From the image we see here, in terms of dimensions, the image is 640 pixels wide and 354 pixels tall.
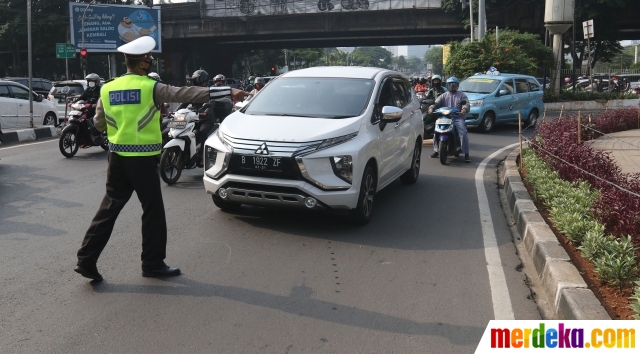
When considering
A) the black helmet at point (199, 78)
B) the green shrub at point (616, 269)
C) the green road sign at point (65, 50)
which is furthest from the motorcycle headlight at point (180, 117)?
the green road sign at point (65, 50)

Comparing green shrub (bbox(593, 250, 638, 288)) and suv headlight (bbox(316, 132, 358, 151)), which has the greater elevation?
suv headlight (bbox(316, 132, 358, 151))

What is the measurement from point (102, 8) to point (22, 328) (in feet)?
146

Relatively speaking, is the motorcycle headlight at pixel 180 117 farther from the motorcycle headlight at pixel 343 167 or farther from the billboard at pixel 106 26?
the billboard at pixel 106 26

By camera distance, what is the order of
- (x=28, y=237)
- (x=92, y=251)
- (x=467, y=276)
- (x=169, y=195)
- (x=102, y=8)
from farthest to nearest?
1. (x=102, y=8)
2. (x=169, y=195)
3. (x=28, y=237)
4. (x=467, y=276)
5. (x=92, y=251)

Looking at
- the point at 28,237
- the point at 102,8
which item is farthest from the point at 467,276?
the point at 102,8

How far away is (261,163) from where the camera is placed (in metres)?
6.87

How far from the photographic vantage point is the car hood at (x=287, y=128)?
700cm

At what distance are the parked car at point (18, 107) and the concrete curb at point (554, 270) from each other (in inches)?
597

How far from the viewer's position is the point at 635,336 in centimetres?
398

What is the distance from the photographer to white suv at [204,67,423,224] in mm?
6863

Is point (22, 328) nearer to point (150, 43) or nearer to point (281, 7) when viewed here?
point (150, 43)

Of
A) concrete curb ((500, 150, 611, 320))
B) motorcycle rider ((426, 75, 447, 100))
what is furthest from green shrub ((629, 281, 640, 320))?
motorcycle rider ((426, 75, 447, 100))

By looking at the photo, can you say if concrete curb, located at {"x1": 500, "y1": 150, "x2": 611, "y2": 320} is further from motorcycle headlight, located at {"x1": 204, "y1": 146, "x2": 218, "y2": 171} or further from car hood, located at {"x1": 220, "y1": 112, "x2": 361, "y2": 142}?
motorcycle headlight, located at {"x1": 204, "y1": 146, "x2": 218, "y2": 171}

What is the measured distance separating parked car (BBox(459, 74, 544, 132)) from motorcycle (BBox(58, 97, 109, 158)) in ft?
33.6
